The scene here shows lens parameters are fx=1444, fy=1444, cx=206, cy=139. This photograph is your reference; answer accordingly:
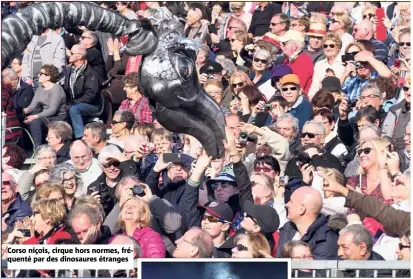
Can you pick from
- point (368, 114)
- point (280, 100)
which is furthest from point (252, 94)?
point (368, 114)

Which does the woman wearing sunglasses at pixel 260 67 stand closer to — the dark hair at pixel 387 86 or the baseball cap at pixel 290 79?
the baseball cap at pixel 290 79

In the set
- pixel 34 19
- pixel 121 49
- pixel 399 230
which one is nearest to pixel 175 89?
pixel 121 49

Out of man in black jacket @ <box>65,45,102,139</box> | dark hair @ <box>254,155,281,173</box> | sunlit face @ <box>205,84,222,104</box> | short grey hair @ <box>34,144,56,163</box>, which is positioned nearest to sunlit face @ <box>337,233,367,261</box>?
dark hair @ <box>254,155,281,173</box>

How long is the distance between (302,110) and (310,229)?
165 cm

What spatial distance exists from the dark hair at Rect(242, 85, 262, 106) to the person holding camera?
1.12m

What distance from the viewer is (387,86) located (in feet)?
61.9

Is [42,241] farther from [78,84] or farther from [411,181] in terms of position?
[411,181]

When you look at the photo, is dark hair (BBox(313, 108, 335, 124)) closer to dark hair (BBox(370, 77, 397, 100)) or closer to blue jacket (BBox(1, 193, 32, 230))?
dark hair (BBox(370, 77, 397, 100))

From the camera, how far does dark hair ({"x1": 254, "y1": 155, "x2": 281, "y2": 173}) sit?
18672 mm

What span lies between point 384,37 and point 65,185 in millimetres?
4673

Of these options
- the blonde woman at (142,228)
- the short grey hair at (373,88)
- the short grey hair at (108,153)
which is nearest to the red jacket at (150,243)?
the blonde woman at (142,228)

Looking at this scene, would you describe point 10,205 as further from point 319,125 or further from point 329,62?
point 329,62

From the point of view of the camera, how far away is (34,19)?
64.6 feet

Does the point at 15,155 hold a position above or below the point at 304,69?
below
